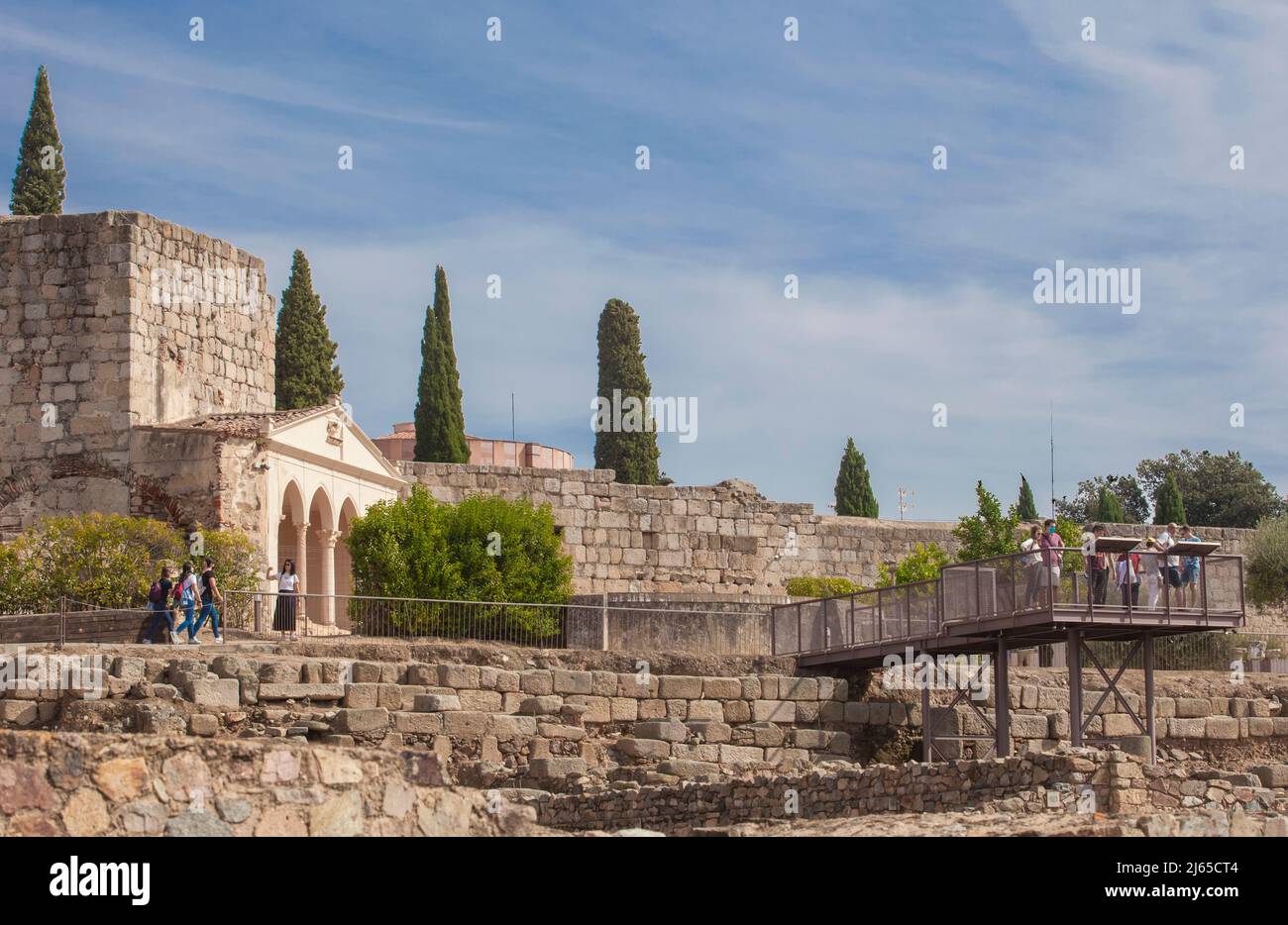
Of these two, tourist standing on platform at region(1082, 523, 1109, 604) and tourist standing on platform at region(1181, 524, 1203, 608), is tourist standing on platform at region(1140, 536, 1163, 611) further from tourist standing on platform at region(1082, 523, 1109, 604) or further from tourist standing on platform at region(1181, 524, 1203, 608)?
tourist standing on platform at region(1082, 523, 1109, 604)

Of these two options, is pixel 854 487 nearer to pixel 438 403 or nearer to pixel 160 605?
pixel 438 403

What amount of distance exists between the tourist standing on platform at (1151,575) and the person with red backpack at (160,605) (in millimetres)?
12497

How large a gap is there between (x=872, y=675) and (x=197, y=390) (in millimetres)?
13469

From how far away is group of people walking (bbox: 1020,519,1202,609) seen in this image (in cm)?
A: 2231

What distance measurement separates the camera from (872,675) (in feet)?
88.1

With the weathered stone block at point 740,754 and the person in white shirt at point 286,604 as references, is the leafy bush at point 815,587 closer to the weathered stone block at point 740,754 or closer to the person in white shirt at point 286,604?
the weathered stone block at point 740,754

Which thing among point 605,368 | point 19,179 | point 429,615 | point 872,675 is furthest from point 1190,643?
point 19,179

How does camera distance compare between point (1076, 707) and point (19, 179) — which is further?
point (19, 179)

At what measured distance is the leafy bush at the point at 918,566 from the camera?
37531 mm

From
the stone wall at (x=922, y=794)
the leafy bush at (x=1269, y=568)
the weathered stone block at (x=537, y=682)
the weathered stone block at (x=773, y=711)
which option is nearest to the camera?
the stone wall at (x=922, y=794)

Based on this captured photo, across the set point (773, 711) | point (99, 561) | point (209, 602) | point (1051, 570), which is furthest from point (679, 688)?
point (99, 561)

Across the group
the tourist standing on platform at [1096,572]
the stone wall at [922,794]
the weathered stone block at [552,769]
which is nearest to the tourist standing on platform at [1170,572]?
the tourist standing on platform at [1096,572]
